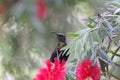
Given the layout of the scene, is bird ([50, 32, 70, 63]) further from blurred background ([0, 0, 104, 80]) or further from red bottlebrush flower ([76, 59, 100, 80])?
blurred background ([0, 0, 104, 80])

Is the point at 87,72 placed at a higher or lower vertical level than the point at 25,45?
higher

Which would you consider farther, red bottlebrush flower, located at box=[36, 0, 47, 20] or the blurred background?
the blurred background

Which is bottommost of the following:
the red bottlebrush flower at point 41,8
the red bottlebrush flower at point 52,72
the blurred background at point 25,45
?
the blurred background at point 25,45

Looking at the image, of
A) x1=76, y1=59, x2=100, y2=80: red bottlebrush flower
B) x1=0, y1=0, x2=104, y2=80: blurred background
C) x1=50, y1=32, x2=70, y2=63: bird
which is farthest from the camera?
x1=0, y1=0, x2=104, y2=80: blurred background

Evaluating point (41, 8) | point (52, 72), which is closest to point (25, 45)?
point (52, 72)

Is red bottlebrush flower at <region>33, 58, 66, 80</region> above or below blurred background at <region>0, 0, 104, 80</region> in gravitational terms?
above

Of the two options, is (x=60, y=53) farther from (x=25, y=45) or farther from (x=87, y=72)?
(x=25, y=45)

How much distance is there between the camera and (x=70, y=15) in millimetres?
2068

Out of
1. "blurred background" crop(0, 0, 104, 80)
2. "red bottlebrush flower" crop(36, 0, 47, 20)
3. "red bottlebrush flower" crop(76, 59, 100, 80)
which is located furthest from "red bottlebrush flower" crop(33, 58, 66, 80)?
"blurred background" crop(0, 0, 104, 80)

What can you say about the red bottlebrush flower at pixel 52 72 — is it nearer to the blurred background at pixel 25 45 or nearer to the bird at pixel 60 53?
the bird at pixel 60 53

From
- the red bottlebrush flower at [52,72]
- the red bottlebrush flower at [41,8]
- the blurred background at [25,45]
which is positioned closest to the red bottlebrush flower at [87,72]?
the red bottlebrush flower at [52,72]

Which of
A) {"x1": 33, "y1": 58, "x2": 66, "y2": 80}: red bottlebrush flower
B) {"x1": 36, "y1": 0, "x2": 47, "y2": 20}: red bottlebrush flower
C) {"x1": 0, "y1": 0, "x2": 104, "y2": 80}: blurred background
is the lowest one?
{"x1": 0, "y1": 0, "x2": 104, "y2": 80}: blurred background

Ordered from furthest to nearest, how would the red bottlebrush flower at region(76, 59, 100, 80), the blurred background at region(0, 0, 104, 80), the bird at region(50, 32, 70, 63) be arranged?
the blurred background at region(0, 0, 104, 80)
the bird at region(50, 32, 70, 63)
the red bottlebrush flower at region(76, 59, 100, 80)

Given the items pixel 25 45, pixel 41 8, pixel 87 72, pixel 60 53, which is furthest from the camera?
pixel 25 45
